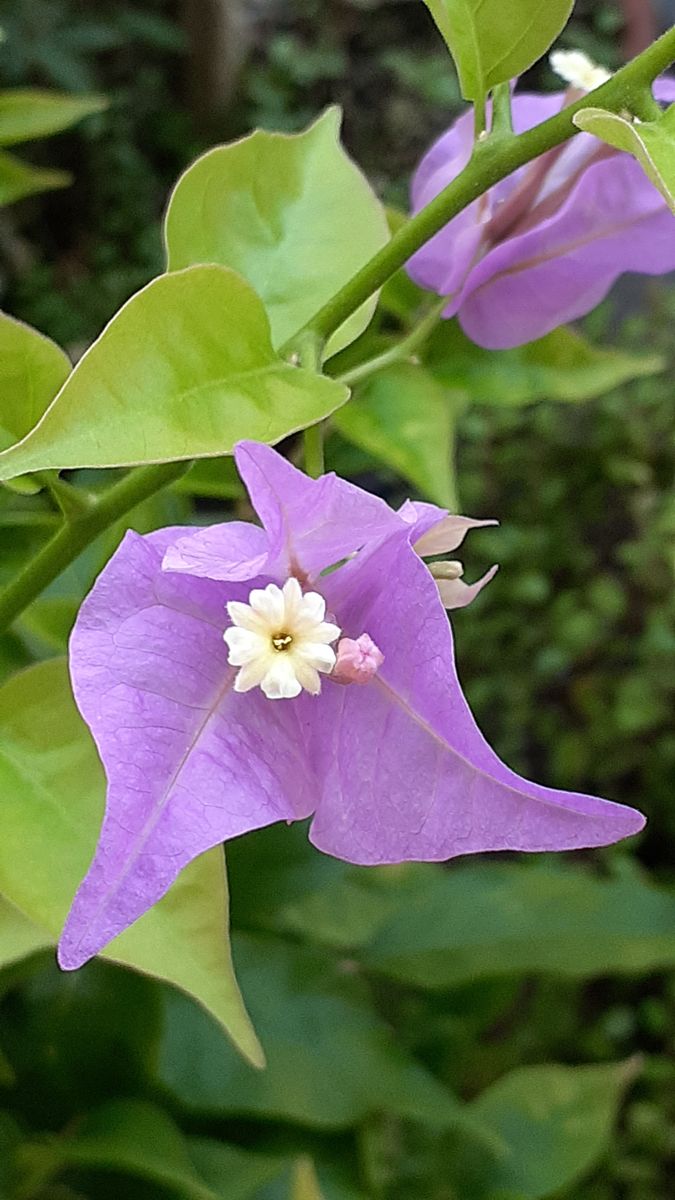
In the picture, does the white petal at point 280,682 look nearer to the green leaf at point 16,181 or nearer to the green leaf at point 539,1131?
the green leaf at point 16,181

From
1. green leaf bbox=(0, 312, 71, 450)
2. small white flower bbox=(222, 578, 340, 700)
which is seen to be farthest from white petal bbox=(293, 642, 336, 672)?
green leaf bbox=(0, 312, 71, 450)

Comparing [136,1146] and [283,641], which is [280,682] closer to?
[283,641]

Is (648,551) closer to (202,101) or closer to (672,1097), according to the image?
(672,1097)

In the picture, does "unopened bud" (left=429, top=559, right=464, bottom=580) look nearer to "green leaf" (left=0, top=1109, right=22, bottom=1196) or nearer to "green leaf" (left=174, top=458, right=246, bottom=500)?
"green leaf" (left=174, top=458, right=246, bottom=500)

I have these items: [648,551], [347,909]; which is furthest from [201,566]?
[648,551]

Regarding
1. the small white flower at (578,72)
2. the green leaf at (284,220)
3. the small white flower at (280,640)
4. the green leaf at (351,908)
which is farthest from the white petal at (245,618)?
the green leaf at (351,908)

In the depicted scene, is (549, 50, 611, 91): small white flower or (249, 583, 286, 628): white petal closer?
(249, 583, 286, 628): white petal
